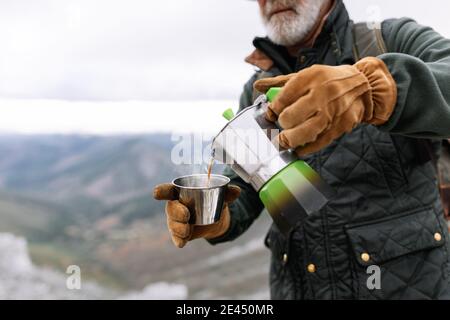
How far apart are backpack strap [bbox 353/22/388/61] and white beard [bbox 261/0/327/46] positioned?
15cm

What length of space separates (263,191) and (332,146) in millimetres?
471

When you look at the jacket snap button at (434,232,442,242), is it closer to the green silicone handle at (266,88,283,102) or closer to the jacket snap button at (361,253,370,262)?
the jacket snap button at (361,253,370,262)

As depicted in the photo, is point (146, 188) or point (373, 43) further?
point (146, 188)

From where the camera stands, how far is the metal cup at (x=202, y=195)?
0.91 metres

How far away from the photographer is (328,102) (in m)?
0.69

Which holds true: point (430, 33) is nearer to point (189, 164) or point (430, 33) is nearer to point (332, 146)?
point (332, 146)

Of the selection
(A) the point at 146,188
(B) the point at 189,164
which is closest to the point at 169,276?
(A) the point at 146,188

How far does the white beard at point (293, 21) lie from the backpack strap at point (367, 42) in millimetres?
149

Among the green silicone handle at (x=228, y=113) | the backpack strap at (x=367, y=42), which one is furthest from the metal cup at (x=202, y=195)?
the backpack strap at (x=367, y=42)

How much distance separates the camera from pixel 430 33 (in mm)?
992

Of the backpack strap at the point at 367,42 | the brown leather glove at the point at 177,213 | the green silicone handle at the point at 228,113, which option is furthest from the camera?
the backpack strap at the point at 367,42

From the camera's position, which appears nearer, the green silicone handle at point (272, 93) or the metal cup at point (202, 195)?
the green silicone handle at point (272, 93)

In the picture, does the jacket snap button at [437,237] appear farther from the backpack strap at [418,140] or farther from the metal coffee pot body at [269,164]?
the metal coffee pot body at [269,164]

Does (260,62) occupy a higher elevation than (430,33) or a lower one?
higher
